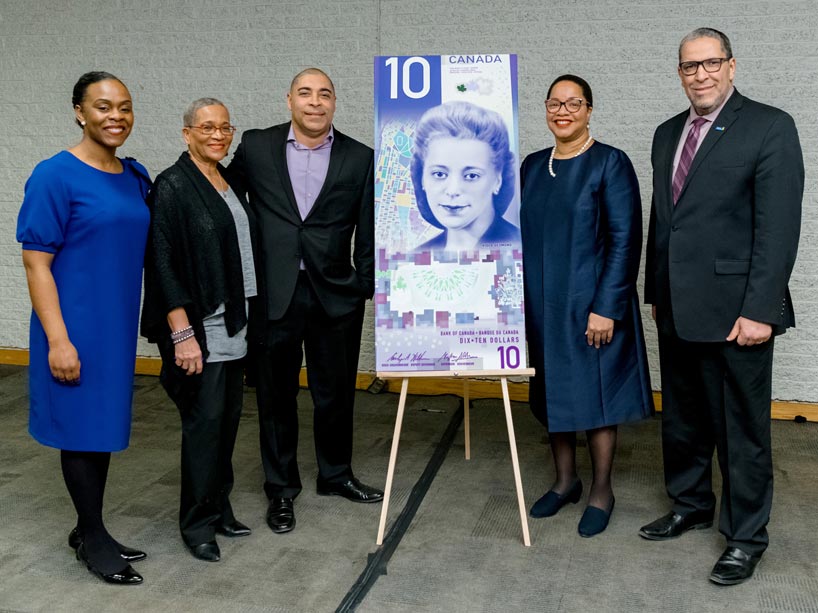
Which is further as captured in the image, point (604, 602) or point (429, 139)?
point (429, 139)

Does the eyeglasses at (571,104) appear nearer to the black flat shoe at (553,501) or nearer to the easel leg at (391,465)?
the easel leg at (391,465)

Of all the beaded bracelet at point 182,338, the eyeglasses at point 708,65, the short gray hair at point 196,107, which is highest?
the eyeglasses at point 708,65

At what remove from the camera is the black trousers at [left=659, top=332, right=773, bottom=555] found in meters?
2.68

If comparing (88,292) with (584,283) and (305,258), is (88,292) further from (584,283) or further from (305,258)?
(584,283)

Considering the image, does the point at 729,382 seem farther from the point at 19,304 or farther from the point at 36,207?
the point at 19,304

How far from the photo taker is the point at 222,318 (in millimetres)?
2814

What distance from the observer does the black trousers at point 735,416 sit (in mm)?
2676

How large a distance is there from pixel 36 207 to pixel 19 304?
3.44 m

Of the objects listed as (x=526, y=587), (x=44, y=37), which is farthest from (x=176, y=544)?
(x=44, y=37)

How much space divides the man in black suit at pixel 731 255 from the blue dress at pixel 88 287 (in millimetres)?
1651

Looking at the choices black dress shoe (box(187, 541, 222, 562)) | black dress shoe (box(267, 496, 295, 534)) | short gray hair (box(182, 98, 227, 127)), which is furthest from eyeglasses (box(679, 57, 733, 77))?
black dress shoe (box(187, 541, 222, 562))

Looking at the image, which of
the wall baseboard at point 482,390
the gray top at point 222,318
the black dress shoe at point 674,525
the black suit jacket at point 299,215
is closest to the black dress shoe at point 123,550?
the gray top at point 222,318

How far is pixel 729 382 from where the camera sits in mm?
2703

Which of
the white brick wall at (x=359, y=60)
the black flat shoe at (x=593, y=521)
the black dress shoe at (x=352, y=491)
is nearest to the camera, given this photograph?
the black flat shoe at (x=593, y=521)
